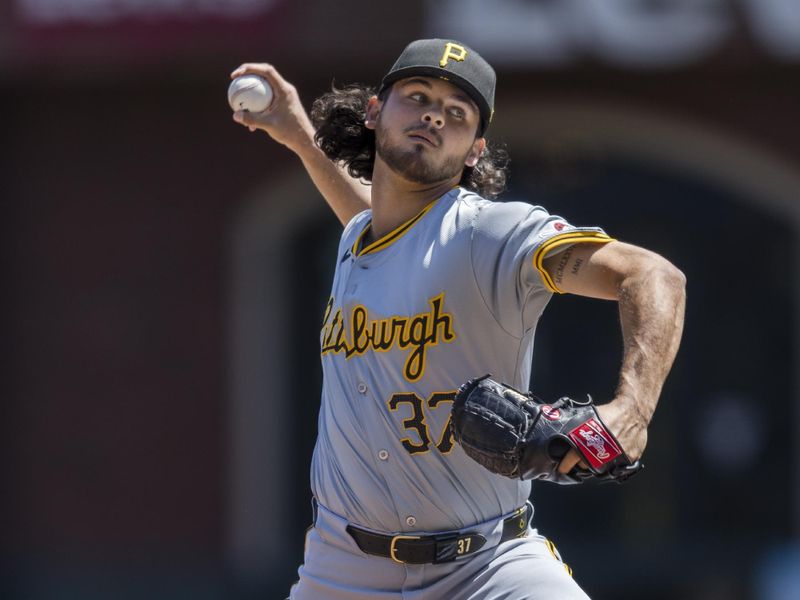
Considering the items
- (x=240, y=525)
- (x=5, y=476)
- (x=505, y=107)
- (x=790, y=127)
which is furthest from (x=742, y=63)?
(x=5, y=476)

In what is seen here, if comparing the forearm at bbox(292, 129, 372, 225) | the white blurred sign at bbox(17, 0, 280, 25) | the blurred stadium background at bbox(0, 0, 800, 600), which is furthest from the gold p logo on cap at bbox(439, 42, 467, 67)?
the blurred stadium background at bbox(0, 0, 800, 600)

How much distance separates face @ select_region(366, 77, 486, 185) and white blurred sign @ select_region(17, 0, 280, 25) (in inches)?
220

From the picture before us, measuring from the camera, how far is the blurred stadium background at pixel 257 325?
1028 centimetres

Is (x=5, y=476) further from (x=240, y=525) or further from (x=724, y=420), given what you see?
(x=724, y=420)

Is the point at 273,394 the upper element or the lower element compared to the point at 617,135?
lower

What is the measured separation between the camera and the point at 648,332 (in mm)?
3031

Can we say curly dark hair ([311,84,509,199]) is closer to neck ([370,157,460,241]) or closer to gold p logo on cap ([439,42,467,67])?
neck ([370,157,460,241])

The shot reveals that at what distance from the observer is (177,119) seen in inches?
419

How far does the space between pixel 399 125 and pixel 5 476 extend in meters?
7.50

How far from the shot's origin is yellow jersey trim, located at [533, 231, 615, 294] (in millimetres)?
3291

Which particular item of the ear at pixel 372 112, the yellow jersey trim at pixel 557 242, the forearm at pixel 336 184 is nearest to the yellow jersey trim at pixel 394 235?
the ear at pixel 372 112

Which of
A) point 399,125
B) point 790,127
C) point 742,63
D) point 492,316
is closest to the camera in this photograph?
point 492,316

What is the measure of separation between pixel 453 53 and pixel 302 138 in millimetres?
1062

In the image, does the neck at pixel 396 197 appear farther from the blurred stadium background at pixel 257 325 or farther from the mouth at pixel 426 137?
the blurred stadium background at pixel 257 325
